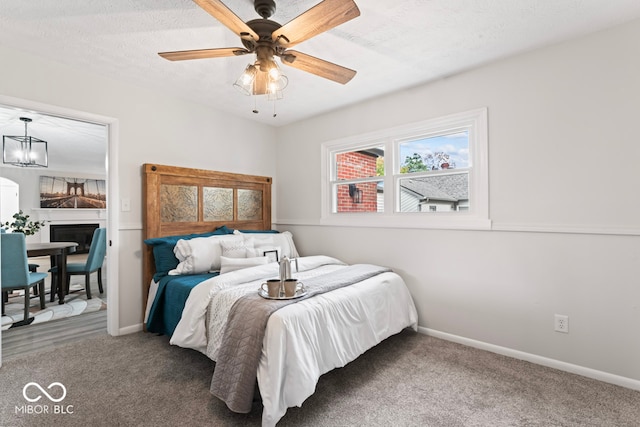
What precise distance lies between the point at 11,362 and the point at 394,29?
12.4ft

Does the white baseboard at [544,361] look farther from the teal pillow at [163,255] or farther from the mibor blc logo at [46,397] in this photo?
the mibor blc logo at [46,397]

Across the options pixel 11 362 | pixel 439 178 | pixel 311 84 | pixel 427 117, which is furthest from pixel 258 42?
pixel 11 362

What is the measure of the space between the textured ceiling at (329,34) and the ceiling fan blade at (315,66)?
0.32 m

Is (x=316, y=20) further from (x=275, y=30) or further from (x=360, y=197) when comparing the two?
(x=360, y=197)

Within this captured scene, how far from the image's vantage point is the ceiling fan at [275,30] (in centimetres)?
144

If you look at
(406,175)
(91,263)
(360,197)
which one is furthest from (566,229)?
(91,263)

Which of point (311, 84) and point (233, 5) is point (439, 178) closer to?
point (311, 84)

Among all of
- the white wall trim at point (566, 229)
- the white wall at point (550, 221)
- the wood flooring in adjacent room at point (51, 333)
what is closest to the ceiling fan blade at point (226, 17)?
the white wall at point (550, 221)

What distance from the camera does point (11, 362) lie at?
2.39m

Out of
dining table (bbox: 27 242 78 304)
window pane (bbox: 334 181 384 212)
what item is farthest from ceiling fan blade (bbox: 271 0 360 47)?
dining table (bbox: 27 242 78 304)

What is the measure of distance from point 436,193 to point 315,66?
5.75 ft

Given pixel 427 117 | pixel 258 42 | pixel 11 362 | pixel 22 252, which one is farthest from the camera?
pixel 22 252

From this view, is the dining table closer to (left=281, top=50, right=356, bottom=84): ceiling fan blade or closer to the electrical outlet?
(left=281, top=50, right=356, bottom=84): ceiling fan blade

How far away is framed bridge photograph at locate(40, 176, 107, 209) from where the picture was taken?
24.3 ft
